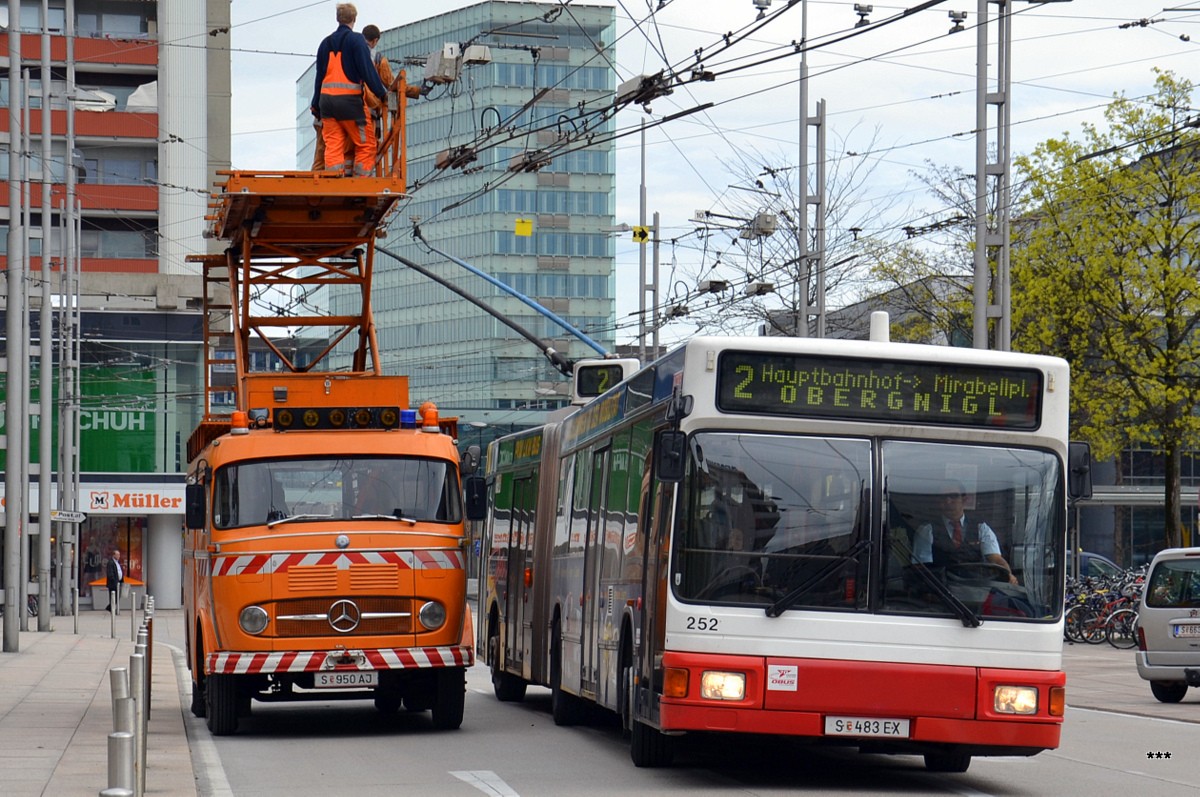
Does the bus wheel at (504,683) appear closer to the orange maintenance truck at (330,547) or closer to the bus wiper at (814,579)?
the orange maintenance truck at (330,547)

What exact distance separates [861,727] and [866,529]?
120 centimetres

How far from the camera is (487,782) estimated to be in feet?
42.3

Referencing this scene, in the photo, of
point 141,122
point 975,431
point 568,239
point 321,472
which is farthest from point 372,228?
point 568,239

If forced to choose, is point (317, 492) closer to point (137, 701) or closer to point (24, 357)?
point (137, 701)

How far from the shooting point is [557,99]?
79688 mm

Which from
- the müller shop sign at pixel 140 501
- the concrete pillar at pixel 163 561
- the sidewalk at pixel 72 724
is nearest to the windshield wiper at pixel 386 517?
the sidewalk at pixel 72 724

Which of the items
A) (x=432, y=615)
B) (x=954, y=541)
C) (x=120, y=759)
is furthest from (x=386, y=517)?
(x=120, y=759)

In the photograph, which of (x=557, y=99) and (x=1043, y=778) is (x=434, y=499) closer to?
(x=1043, y=778)

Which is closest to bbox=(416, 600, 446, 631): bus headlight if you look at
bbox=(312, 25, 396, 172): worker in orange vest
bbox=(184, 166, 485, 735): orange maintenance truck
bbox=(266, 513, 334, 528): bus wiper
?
bbox=(184, 166, 485, 735): orange maintenance truck

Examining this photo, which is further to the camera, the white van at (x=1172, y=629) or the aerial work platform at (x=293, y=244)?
the white van at (x=1172, y=629)

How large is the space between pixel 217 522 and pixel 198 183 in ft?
206

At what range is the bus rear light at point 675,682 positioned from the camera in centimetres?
1199

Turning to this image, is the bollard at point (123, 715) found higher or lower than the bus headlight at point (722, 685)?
higher

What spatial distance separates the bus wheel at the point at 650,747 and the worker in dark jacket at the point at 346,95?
869 centimetres
